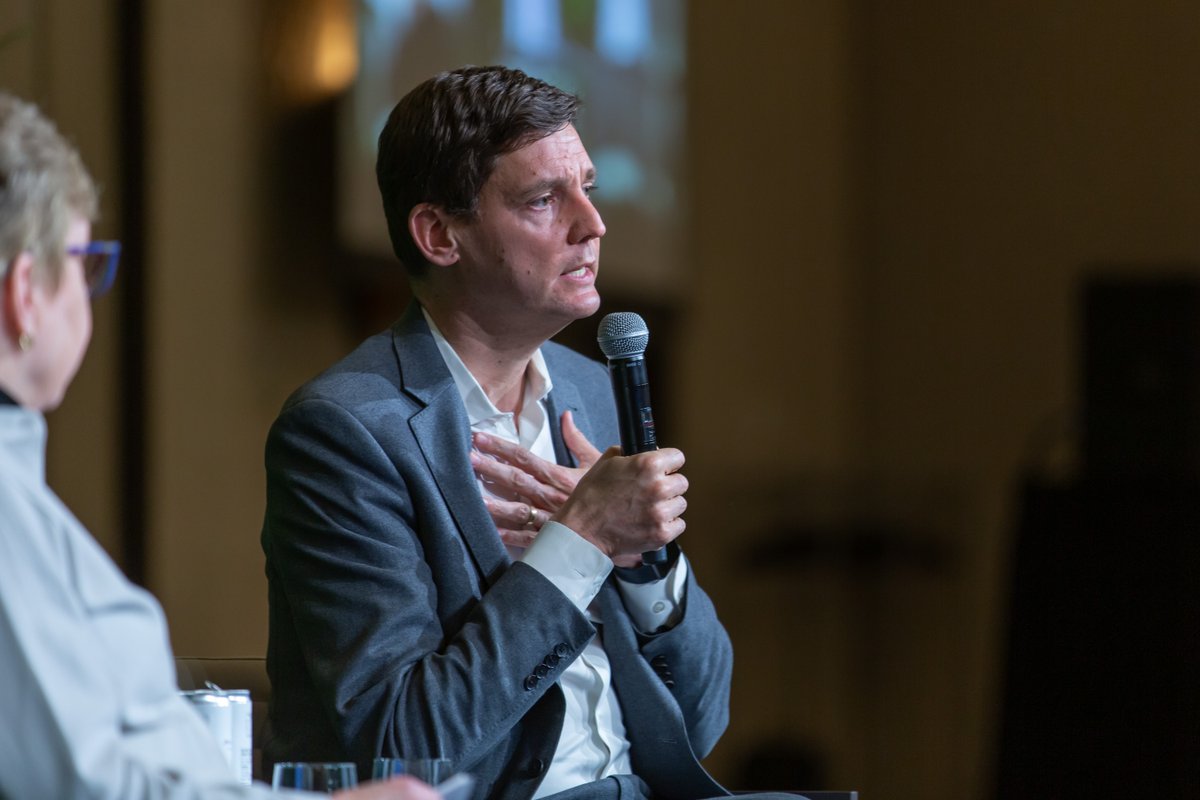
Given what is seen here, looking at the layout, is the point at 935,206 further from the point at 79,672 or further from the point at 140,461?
the point at 79,672

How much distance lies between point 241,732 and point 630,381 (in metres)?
0.67

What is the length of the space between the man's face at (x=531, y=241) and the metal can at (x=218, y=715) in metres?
0.71

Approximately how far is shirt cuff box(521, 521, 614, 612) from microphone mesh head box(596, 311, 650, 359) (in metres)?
0.25

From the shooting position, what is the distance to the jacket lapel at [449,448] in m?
2.08

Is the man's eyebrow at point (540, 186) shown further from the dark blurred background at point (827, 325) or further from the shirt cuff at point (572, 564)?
the dark blurred background at point (827, 325)

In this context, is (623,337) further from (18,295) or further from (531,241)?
(18,295)

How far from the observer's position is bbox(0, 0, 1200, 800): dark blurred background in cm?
440

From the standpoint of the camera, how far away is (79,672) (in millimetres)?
1169

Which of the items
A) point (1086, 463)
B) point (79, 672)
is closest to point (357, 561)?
point (79, 672)

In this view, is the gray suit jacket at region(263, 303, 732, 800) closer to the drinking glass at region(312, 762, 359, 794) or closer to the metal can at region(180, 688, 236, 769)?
the metal can at region(180, 688, 236, 769)

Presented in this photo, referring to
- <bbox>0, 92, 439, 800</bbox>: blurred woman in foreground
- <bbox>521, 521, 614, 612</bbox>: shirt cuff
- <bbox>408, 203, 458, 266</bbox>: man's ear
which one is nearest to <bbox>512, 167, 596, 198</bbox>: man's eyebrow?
<bbox>408, 203, 458, 266</bbox>: man's ear

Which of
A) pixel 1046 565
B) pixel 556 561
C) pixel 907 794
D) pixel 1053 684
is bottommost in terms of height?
pixel 907 794

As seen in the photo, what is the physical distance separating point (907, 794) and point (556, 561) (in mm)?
6097

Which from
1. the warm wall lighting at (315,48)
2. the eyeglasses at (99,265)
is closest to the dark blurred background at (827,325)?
the warm wall lighting at (315,48)
